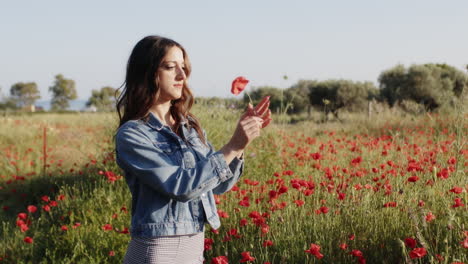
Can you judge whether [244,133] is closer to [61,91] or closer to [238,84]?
[238,84]

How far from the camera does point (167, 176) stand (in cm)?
179

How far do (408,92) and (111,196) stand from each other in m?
24.2

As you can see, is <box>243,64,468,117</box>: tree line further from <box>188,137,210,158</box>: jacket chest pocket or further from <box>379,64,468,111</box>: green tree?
<box>188,137,210,158</box>: jacket chest pocket

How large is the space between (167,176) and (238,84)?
0.55m

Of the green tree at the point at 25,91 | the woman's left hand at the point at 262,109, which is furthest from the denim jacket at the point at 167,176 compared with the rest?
the green tree at the point at 25,91

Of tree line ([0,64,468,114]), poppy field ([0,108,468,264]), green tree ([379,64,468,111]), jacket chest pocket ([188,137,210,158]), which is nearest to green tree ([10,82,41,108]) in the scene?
Result: tree line ([0,64,468,114])

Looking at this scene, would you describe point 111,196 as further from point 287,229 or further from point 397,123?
point 397,123

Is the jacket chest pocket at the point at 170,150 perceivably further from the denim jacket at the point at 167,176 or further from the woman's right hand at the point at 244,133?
the woman's right hand at the point at 244,133

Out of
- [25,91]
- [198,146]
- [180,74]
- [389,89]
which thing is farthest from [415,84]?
[25,91]

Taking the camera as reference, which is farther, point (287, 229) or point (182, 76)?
point (287, 229)

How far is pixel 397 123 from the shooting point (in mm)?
11312

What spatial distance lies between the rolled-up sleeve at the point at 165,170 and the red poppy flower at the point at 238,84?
347 millimetres

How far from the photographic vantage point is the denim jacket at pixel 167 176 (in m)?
1.80

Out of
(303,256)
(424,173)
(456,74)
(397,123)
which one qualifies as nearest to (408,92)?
(456,74)
